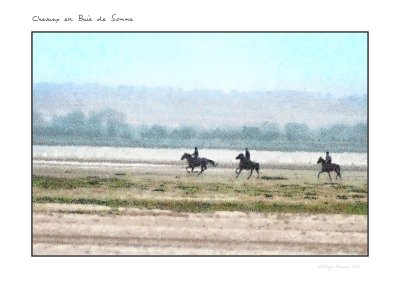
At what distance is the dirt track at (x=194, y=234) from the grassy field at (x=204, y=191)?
0.35 feet

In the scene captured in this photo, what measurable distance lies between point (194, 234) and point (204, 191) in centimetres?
53

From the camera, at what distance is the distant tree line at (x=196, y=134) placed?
8.56m

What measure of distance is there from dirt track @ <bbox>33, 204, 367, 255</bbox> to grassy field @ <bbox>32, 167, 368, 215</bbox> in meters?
0.11

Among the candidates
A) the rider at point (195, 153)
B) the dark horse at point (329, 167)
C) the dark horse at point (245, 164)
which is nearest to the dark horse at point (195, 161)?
the rider at point (195, 153)

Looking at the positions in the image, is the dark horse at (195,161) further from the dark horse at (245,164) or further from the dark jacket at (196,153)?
the dark horse at (245,164)

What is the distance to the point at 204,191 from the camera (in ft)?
28.2

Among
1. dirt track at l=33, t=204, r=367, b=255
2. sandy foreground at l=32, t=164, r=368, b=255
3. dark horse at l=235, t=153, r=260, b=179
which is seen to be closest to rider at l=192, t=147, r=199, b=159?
sandy foreground at l=32, t=164, r=368, b=255

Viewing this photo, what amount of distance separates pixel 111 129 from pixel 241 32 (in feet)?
6.33

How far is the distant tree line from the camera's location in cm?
856

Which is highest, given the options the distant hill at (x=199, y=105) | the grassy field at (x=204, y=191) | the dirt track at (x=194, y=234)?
the distant hill at (x=199, y=105)

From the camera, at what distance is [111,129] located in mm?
8594

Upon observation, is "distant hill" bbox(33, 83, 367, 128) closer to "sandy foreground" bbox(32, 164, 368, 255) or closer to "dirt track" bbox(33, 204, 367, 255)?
"sandy foreground" bbox(32, 164, 368, 255)
